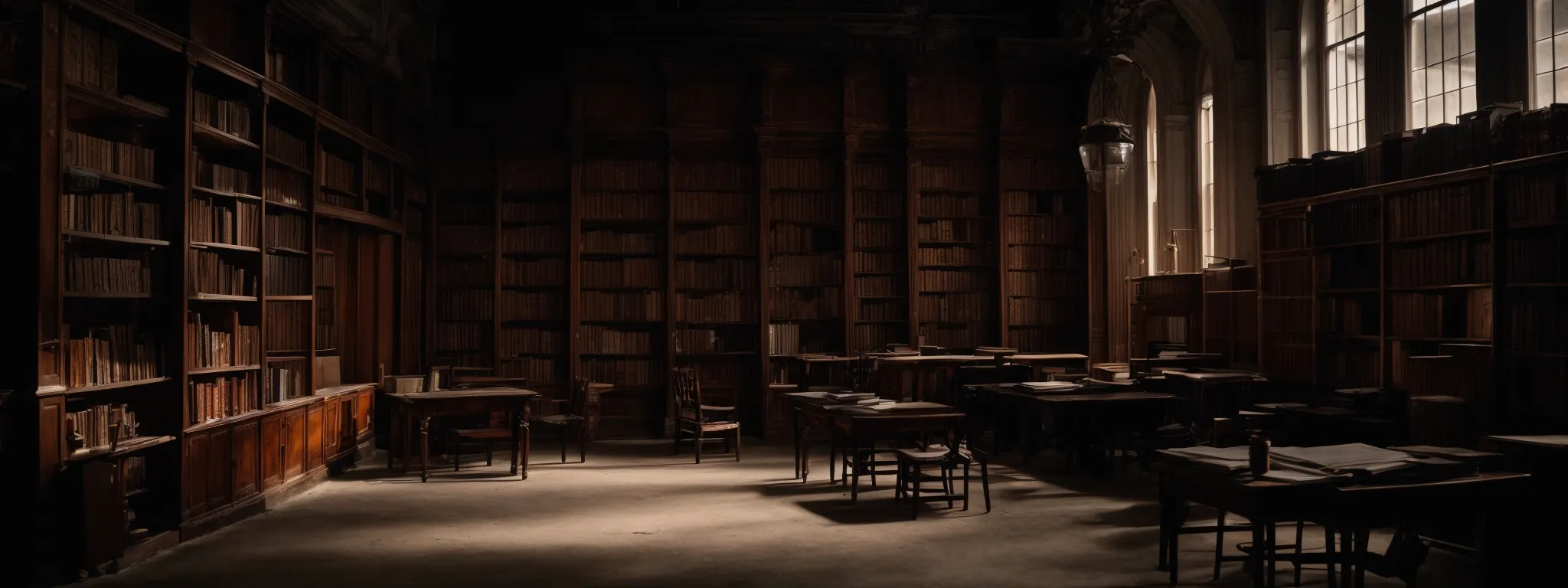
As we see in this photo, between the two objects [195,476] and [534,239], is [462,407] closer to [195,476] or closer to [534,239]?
[195,476]

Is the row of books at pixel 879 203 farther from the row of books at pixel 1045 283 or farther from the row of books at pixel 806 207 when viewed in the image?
the row of books at pixel 1045 283

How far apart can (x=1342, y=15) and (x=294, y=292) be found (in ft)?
29.3

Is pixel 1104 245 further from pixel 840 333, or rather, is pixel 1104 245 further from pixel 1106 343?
pixel 840 333

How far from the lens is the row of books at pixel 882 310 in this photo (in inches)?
454

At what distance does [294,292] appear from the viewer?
26.3ft

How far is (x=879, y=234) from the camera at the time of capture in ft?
37.9

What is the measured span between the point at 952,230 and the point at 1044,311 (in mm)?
1312

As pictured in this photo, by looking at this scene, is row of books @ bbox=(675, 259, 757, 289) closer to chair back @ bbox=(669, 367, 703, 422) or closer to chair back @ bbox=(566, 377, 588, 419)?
chair back @ bbox=(669, 367, 703, 422)

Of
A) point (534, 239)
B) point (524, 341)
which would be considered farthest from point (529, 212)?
point (524, 341)

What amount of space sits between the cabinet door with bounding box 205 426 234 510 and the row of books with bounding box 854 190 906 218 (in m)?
6.67

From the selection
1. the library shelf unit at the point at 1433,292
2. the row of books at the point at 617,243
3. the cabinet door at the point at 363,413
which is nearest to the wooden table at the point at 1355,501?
the library shelf unit at the point at 1433,292

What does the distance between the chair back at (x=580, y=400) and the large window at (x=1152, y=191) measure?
6.88 m

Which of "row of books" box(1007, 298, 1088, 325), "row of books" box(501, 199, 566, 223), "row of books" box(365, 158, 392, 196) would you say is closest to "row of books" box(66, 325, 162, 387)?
"row of books" box(365, 158, 392, 196)

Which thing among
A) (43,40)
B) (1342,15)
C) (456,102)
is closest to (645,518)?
(43,40)
